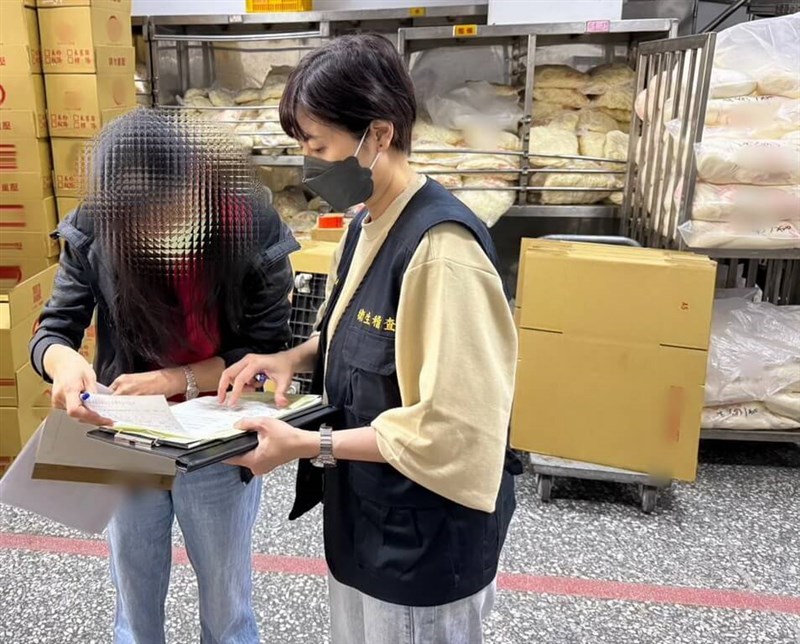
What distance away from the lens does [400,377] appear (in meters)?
0.91

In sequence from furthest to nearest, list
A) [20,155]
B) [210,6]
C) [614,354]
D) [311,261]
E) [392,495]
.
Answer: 1. [210,6]
2. [20,155]
3. [311,261]
4. [614,354]
5. [392,495]

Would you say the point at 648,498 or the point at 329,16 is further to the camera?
the point at 329,16

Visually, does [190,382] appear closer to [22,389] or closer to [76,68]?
[22,389]

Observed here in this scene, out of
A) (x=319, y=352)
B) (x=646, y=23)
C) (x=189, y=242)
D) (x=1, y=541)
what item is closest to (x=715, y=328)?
(x=646, y=23)

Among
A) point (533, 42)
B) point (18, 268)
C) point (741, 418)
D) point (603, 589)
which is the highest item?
point (533, 42)

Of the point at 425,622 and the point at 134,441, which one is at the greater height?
the point at 134,441

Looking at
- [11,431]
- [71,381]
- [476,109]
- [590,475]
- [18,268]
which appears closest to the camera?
[71,381]

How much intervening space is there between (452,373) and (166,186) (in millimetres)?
438

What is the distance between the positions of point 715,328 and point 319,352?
1950 millimetres

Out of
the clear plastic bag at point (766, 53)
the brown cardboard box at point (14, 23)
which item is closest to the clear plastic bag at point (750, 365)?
the clear plastic bag at point (766, 53)

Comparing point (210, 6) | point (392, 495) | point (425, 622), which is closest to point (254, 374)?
point (392, 495)

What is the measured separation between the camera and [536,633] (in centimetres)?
181

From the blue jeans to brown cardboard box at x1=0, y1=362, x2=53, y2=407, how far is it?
1355mm

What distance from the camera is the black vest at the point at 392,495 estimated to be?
36.7 inches
